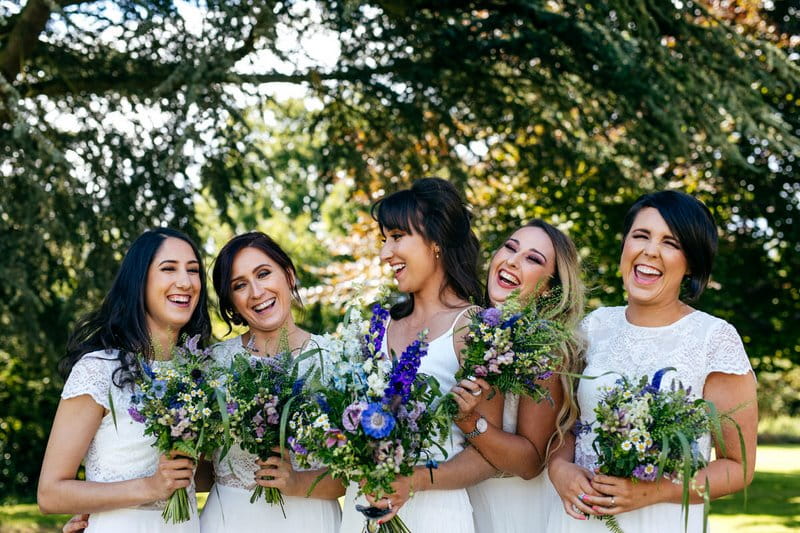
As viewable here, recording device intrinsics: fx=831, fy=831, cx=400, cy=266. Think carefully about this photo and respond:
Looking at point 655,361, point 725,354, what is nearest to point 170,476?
point 655,361

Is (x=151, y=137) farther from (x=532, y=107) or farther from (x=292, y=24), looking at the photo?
(x=532, y=107)

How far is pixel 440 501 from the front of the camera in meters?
3.57

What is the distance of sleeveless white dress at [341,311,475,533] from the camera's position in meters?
3.54

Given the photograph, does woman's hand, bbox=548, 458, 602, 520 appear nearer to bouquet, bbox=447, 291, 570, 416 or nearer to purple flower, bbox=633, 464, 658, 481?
purple flower, bbox=633, 464, 658, 481

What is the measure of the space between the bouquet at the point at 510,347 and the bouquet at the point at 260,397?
25.5 inches

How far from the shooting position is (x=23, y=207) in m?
6.37

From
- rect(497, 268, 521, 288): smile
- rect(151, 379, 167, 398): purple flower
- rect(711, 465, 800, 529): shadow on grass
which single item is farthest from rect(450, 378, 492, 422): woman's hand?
rect(711, 465, 800, 529): shadow on grass

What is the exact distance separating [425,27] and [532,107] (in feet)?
4.13

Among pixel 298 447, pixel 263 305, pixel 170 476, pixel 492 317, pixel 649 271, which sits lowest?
pixel 170 476

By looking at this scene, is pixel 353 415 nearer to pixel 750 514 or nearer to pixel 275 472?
pixel 275 472

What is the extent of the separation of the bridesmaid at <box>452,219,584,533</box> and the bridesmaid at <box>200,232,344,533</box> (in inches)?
29.2

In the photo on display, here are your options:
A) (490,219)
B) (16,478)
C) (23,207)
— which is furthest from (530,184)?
(16,478)

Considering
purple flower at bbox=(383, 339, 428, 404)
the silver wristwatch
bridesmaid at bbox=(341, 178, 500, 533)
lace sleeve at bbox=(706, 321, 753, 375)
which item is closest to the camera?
purple flower at bbox=(383, 339, 428, 404)

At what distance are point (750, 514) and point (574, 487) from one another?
9.21m
